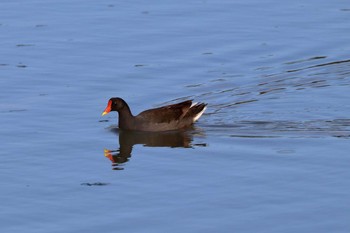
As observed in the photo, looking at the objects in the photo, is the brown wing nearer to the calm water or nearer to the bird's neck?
the bird's neck

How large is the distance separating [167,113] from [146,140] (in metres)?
0.56

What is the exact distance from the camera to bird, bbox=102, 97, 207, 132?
16.4 m

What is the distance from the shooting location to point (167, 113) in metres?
16.5

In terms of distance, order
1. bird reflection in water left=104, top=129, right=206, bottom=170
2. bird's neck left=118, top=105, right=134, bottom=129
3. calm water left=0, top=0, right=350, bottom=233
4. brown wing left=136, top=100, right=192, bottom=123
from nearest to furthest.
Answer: calm water left=0, top=0, right=350, bottom=233, bird reflection in water left=104, top=129, right=206, bottom=170, brown wing left=136, top=100, right=192, bottom=123, bird's neck left=118, top=105, right=134, bottom=129

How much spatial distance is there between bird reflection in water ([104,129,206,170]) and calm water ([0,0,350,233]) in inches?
1.1

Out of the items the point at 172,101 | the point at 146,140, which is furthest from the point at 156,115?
the point at 172,101

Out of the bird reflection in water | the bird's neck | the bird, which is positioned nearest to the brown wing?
the bird

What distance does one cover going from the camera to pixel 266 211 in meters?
12.1

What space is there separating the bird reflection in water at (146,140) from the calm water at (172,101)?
29 mm

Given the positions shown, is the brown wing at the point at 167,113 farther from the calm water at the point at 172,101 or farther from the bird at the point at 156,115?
the calm water at the point at 172,101

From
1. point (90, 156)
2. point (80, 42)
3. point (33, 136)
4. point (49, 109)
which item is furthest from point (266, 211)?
point (80, 42)

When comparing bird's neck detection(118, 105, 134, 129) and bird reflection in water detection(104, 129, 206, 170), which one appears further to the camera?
bird's neck detection(118, 105, 134, 129)

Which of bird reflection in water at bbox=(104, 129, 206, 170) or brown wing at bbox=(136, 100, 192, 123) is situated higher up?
brown wing at bbox=(136, 100, 192, 123)

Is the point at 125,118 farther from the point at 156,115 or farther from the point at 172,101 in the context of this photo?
the point at 172,101
